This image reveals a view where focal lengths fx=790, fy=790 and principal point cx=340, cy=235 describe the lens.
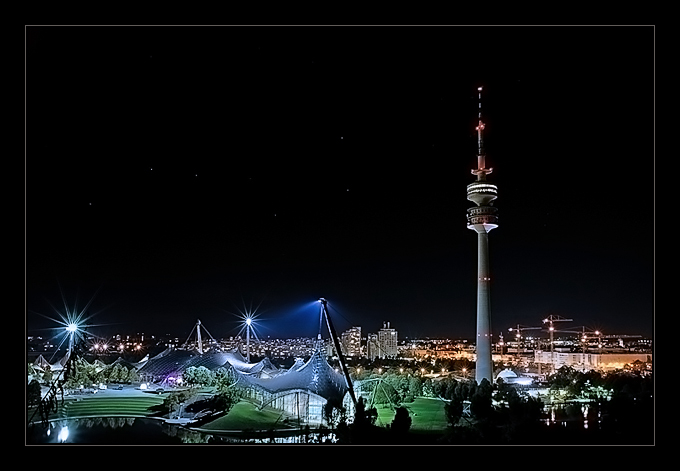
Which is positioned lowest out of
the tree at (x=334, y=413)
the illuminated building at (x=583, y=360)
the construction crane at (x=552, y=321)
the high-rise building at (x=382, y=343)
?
the tree at (x=334, y=413)

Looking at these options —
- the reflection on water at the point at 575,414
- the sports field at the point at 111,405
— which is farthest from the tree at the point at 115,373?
the reflection on water at the point at 575,414

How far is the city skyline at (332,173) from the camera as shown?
15.8ft

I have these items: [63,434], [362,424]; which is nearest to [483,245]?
[362,424]

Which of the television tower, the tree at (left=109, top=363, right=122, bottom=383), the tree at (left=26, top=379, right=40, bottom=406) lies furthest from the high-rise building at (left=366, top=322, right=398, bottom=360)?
→ the tree at (left=26, top=379, right=40, bottom=406)

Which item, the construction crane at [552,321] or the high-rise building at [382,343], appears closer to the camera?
the construction crane at [552,321]

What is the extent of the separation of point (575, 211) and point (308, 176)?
5.83ft

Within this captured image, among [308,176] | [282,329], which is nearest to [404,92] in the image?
[308,176]

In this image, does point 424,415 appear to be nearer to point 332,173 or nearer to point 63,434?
point 332,173

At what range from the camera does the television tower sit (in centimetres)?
530

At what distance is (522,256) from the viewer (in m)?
5.37

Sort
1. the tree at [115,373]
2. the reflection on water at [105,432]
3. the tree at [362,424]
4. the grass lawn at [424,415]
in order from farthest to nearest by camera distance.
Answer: the tree at [115,373] < the grass lawn at [424,415] < the tree at [362,424] < the reflection on water at [105,432]

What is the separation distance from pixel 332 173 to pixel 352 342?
1147 mm

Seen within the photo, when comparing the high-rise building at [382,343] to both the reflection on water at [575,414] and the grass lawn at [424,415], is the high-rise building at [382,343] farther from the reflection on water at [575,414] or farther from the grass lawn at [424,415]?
the reflection on water at [575,414]

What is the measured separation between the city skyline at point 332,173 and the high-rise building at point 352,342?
2.3 inches
